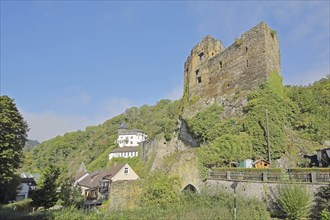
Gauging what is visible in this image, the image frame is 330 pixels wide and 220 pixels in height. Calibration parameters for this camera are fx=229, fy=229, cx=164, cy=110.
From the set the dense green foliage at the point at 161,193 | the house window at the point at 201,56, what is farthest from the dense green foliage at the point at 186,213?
the house window at the point at 201,56

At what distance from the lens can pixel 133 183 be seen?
53.9 feet

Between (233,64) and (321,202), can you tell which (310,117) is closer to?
(233,64)

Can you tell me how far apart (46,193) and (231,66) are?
2335cm

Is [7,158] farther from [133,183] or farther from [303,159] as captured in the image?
[303,159]

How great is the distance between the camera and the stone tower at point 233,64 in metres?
22.1

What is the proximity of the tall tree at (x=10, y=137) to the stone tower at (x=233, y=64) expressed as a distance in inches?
773

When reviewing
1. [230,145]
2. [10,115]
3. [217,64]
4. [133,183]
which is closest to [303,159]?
[230,145]

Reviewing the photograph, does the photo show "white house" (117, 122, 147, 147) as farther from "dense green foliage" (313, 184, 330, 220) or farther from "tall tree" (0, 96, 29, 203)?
"dense green foliage" (313, 184, 330, 220)

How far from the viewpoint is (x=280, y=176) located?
41.7 feet

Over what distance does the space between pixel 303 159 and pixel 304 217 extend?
24.8 ft

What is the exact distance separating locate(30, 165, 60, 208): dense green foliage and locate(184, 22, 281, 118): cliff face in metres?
17.6

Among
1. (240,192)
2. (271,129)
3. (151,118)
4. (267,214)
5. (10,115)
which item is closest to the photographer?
(267,214)

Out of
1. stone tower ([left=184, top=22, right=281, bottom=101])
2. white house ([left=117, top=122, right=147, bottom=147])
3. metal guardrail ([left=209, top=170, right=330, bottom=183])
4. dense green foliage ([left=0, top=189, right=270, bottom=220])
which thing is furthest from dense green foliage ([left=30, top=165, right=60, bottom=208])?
white house ([left=117, top=122, right=147, bottom=147])

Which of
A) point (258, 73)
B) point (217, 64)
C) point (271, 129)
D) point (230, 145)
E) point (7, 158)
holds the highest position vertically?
point (217, 64)
